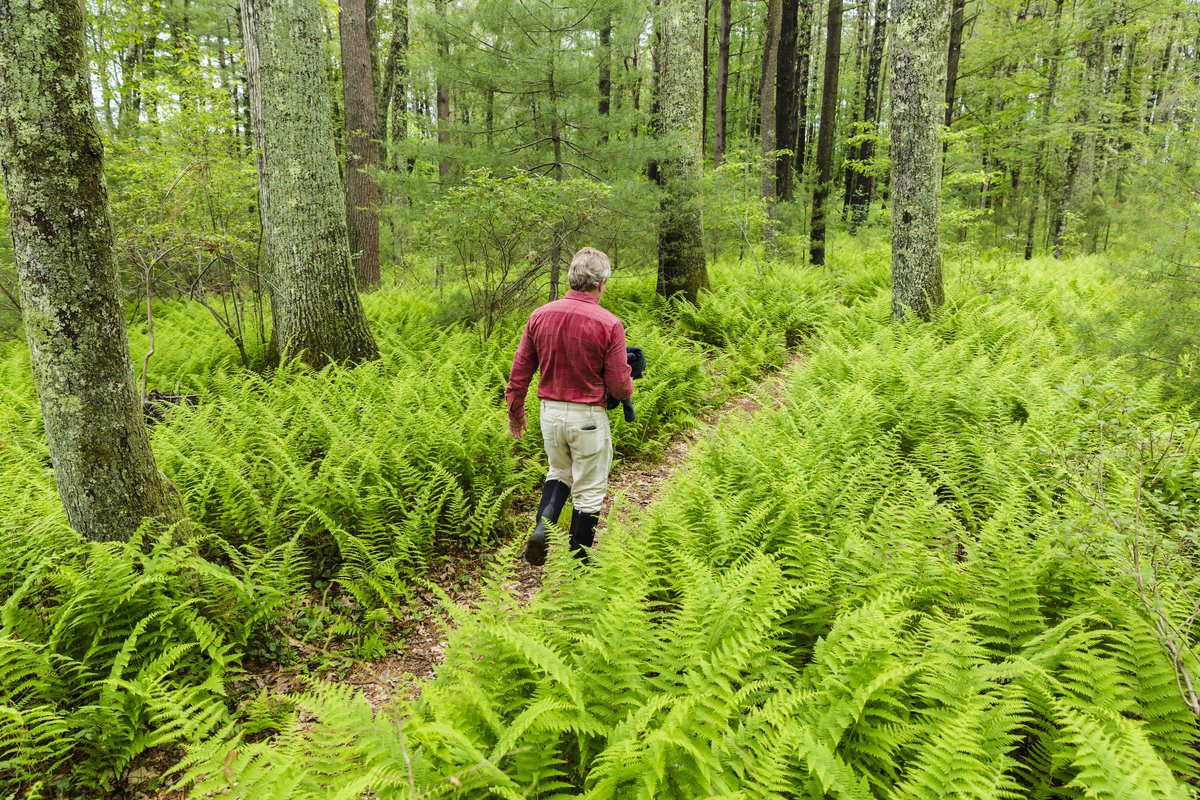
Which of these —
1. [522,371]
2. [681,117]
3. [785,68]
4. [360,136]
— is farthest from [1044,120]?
[522,371]

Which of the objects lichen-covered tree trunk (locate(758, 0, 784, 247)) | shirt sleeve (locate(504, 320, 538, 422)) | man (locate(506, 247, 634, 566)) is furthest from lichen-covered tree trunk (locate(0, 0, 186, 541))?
lichen-covered tree trunk (locate(758, 0, 784, 247))

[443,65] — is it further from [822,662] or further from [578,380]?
[822,662]

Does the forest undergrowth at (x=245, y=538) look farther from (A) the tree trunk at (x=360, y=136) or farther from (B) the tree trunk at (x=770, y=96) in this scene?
(B) the tree trunk at (x=770, y=96)

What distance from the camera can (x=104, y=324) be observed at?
327cm

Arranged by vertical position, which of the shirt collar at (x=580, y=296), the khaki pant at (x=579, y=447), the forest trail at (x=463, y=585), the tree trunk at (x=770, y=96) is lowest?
the forest trail at (x=463, y=585)

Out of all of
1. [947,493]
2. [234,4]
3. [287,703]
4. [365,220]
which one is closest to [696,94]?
[365,220]

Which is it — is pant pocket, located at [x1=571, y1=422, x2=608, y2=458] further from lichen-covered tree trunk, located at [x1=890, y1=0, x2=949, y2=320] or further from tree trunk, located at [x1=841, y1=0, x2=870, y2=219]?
tree trunk, located at [x1=841, y1=0, x2=870, y2=219]

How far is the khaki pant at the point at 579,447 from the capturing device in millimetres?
4547

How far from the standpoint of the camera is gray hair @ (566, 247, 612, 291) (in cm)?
449

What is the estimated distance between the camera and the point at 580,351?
4.43 metres

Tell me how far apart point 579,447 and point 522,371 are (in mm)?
767

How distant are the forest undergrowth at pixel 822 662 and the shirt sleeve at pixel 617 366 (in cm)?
100

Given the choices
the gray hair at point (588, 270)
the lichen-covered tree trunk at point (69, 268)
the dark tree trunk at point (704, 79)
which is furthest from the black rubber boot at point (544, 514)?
the dark tree trunk at point (704, 79)

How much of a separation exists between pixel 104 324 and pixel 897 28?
999cm
